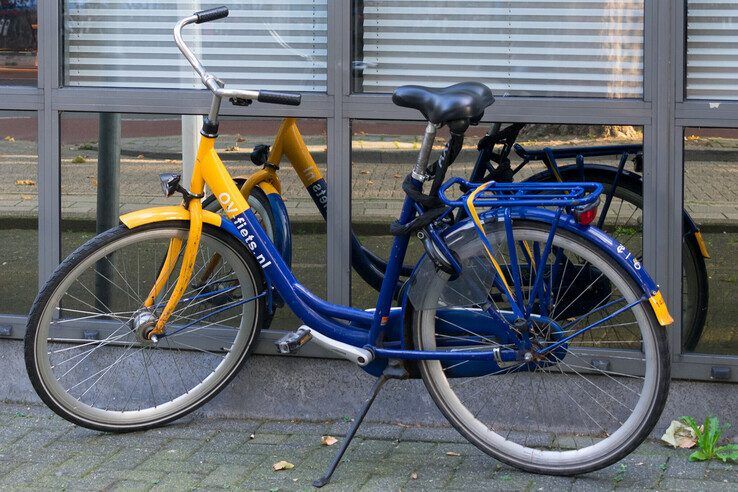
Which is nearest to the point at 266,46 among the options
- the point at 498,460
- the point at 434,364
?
the point at 434,364

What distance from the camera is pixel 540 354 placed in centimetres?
416

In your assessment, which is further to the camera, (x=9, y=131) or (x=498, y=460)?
(x=9, y=131)

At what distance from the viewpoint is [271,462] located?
448cm

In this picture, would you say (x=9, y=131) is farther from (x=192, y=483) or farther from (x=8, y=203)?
(x=192, y=483)

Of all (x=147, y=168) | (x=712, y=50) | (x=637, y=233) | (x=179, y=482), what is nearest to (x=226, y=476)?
(x=179, y=482)

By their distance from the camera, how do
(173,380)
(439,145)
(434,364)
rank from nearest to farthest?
(434,364) < (439,145) < (173,380)

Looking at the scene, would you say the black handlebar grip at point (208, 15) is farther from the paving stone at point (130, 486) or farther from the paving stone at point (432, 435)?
the paving stone at point (432, 435)

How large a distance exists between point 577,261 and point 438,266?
500 millimetres

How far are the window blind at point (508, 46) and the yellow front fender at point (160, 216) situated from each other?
83cm

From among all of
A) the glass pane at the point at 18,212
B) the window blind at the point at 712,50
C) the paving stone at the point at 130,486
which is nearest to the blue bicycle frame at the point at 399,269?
the window blind at the point at 712,50

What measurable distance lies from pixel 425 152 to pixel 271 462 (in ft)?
4.25

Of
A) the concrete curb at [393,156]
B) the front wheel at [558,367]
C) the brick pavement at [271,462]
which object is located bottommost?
the brick pavement at [271,462]

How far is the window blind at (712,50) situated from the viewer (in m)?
4.54

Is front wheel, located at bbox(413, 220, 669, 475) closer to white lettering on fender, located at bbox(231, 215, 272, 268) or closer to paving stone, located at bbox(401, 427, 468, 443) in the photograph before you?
paving stone, located at bbox(401, 427, 468, 443)
